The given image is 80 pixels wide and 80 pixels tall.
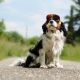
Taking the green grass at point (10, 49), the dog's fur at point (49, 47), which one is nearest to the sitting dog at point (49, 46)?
the dog's fur at point (49, 47)

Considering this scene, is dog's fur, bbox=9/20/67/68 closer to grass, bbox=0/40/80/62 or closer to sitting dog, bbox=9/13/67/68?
sitting dog, bbox=9/13/67/68

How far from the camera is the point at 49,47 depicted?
1048cm

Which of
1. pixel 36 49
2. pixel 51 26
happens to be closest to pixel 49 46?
pixel 36 49

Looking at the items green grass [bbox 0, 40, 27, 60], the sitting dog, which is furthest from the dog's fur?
green grass [bbox 0, 40, 27, 60]

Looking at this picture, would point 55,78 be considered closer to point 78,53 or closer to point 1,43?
point 1,43

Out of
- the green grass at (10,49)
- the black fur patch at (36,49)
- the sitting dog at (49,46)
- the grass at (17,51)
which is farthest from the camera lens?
the grass at (17,51)

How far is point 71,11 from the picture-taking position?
168ft

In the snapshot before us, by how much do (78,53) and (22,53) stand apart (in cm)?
471

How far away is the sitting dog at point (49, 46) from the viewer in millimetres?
10352

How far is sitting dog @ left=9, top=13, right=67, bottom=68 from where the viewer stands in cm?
1035

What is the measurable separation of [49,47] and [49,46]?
3 centimetres

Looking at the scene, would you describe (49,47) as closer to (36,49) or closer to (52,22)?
(36,49)

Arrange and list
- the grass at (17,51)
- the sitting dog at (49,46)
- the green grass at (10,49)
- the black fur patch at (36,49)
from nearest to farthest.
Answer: the sitting dog at (49,46), the black fur patch at (36,49), the green grass at (10,49), the grass at (17,51)

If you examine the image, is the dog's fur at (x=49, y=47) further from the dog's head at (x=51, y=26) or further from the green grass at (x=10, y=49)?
the green grass at (x=10, y=49)
